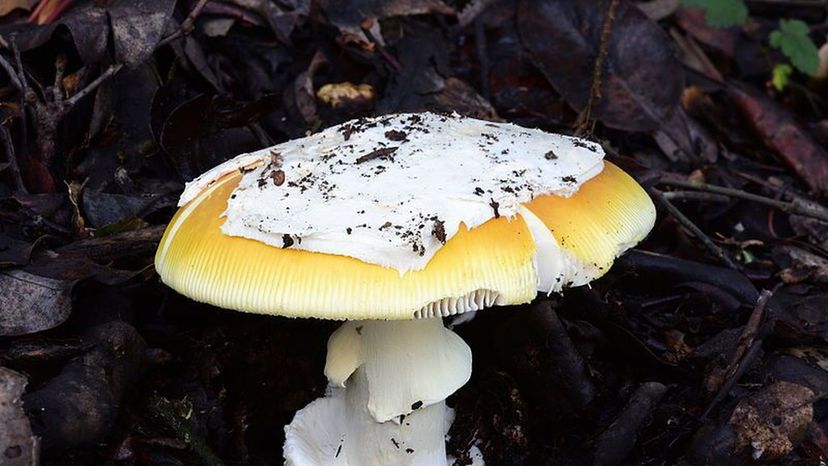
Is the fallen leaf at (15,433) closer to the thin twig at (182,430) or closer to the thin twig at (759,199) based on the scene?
the thin twig at (182,430)

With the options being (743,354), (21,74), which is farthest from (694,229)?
(21,74)

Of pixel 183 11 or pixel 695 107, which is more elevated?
pixel 183 11

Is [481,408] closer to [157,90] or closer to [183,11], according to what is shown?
[157,90]

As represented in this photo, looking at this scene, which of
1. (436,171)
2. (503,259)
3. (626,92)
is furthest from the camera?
(626,92)

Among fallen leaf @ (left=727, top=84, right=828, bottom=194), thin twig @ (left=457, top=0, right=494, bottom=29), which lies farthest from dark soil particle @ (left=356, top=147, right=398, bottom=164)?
fallen leaf @ (left=727, top=84, right=828, bottom=194)

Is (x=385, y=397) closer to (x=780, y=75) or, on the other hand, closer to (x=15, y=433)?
(x=15, y=433)

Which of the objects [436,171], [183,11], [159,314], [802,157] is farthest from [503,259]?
[802,157]

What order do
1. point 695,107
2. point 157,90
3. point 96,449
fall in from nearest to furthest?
point 96,449
point 157,90
point 695,107
